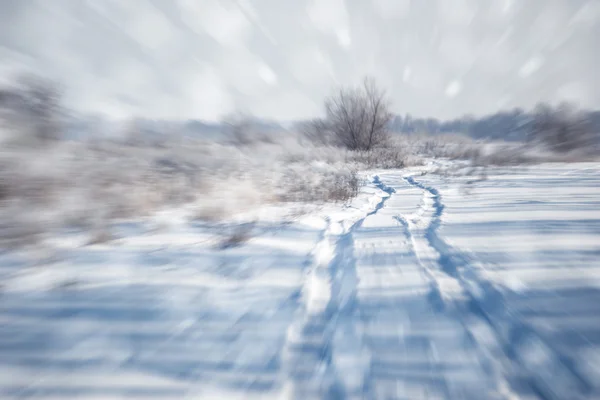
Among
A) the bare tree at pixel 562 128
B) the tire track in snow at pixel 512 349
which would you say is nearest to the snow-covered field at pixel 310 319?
the tire track in snow at pixel 512 349

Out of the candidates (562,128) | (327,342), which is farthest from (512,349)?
(562,128)

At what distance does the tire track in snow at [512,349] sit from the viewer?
974mm

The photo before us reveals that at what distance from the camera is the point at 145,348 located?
1224mm

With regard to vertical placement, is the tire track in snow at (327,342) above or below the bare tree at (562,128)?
below

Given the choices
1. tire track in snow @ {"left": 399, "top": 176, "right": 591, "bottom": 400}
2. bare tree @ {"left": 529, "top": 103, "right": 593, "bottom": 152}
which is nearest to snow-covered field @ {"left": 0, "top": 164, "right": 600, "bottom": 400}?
tire track in snow @ {"left": 399, "top": 176, "right": 591, "bottom": 400}

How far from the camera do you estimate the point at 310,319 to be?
57.4 inches

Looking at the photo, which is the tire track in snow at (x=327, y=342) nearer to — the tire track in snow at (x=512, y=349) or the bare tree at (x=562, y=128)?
the tire track in snow at (x=512, y=349)

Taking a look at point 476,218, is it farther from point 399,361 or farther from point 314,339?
point 314,339

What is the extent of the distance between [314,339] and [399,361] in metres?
0.44

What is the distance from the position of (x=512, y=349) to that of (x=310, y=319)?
103 cm

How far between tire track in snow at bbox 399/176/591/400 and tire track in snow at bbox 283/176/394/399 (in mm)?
621

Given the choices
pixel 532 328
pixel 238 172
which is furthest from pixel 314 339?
pixel 238 172

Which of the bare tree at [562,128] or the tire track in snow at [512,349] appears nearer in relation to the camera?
the tire track in snow at [512,349]

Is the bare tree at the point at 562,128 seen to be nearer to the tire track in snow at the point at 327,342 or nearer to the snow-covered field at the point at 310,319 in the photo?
the snow-covered field at the point at 310,319
